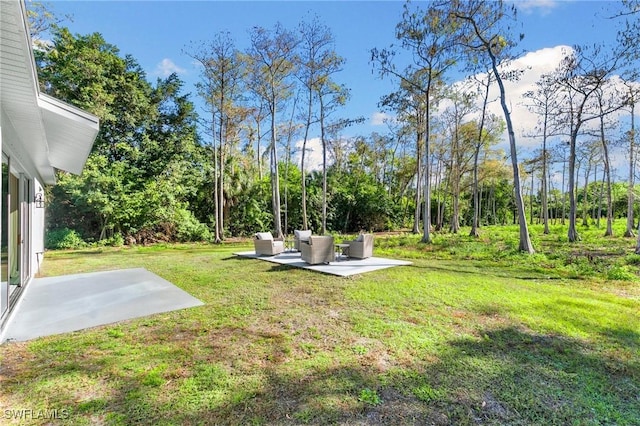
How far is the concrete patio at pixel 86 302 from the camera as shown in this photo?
149 inches

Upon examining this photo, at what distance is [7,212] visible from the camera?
4160 millimetres

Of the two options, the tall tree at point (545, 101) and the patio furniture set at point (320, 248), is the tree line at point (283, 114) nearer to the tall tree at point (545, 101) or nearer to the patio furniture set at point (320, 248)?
the tall tree at point (545, 101)

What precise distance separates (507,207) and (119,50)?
1589 inches

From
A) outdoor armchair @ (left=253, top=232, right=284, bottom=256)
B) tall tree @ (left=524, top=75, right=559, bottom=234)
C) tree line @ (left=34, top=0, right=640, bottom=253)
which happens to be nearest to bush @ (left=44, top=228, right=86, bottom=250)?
tree line @ (left=34, top=0, right=640, bottom=253)

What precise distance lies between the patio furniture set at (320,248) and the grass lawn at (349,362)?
7.37 ft

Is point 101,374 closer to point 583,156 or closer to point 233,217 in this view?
point 233,217

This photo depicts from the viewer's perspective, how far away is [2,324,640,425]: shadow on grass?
2.14 m

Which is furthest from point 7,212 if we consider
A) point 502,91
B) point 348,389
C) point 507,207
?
point 507,207

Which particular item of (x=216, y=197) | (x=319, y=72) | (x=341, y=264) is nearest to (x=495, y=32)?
(x=319, y=72)

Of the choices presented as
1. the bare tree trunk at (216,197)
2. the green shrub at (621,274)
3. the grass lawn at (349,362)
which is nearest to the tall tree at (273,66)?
the bare tree trunk at (216,197)

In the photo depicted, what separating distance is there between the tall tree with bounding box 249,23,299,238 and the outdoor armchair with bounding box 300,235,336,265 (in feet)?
22.8

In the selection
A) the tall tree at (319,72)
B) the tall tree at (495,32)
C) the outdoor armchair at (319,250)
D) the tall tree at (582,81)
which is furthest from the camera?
the tall tree at (319,72)

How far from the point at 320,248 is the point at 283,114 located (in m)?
13.8

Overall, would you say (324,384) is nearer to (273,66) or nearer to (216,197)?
(216,197)
